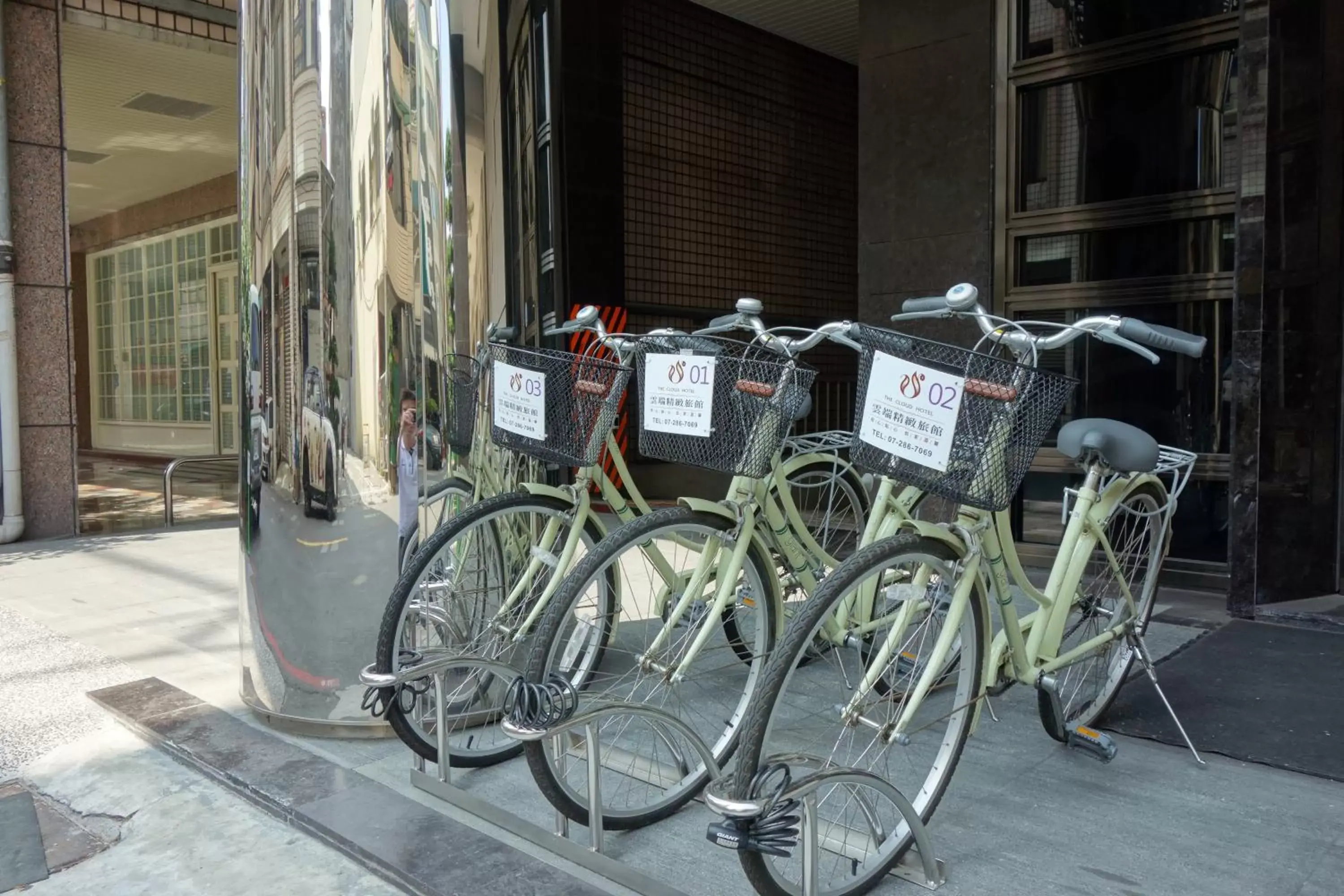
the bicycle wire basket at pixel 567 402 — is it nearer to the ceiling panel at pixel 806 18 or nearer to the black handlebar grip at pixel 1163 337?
the black handlebar grip at pixel 1163 337

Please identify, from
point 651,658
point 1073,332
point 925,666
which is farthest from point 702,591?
point 1073,332

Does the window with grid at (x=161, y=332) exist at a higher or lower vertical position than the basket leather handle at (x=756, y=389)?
higher

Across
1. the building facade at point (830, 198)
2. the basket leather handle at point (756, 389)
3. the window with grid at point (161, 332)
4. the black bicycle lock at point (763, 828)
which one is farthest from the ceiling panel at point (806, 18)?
the window with grid at point (161, 332)

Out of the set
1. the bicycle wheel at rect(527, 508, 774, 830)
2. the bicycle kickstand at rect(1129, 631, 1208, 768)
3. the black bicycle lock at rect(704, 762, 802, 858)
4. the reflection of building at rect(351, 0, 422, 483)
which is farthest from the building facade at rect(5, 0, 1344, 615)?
the bicycle kickstand at rect(1129, 631, 1208, 768)

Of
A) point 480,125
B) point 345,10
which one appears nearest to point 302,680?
point 480,125

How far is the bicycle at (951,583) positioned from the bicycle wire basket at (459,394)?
1.31 meters

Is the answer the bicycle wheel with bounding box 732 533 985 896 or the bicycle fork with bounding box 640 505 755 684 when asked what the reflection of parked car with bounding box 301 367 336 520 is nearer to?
the bicycle fork with bounding box 640 505 755 684

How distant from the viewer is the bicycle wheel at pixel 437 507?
3.28 meters

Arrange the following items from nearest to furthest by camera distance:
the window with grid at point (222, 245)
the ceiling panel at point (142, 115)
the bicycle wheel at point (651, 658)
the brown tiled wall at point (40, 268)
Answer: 1. the bicycle wheel at point (651, 658)
2. the brown tiled wall at point (40, 268)
3. the ceiling panel at point (142, 115)
4. the window with grid at point (222, 245)

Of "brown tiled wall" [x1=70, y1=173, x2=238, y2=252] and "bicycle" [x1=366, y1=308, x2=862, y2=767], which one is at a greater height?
"brown tiled wall" [x1=70, y1=173, x2=238, y2=252]

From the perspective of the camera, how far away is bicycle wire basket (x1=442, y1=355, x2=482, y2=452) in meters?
3.30

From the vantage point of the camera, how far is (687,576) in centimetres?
326

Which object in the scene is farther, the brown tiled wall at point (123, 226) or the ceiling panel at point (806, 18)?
the brown tiled wall at point (123, 226)

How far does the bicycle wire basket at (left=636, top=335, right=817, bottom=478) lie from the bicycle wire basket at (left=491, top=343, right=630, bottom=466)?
0.59 ft
